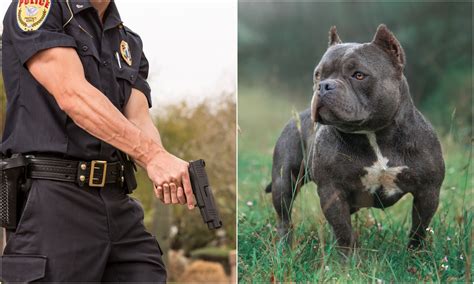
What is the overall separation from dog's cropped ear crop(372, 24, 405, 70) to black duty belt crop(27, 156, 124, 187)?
1.32 m

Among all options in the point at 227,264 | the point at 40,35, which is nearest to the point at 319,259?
the point at 40,35

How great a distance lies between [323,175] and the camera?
2969 millimetres

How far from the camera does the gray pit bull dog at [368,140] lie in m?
2.81

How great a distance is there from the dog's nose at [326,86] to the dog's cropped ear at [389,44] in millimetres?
270

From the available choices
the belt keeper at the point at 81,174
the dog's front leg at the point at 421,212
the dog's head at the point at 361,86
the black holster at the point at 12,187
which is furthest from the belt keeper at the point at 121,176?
the dog's front leg at the point at 421,212

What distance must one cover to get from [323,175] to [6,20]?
1.45 m

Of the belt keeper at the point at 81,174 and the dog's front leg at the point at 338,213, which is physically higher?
the belt keeper at the point at 81,174

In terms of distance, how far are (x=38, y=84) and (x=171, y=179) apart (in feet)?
1.57

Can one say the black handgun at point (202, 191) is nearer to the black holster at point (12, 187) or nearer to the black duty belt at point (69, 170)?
the black duty belt at point (69, 170)

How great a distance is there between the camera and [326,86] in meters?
2.77

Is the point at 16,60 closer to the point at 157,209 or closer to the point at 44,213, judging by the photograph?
the point at 44,213

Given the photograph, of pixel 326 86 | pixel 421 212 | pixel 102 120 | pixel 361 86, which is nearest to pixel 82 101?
pixel 102 120

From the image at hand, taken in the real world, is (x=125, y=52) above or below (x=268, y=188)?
above

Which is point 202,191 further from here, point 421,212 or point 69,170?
point 421,212
